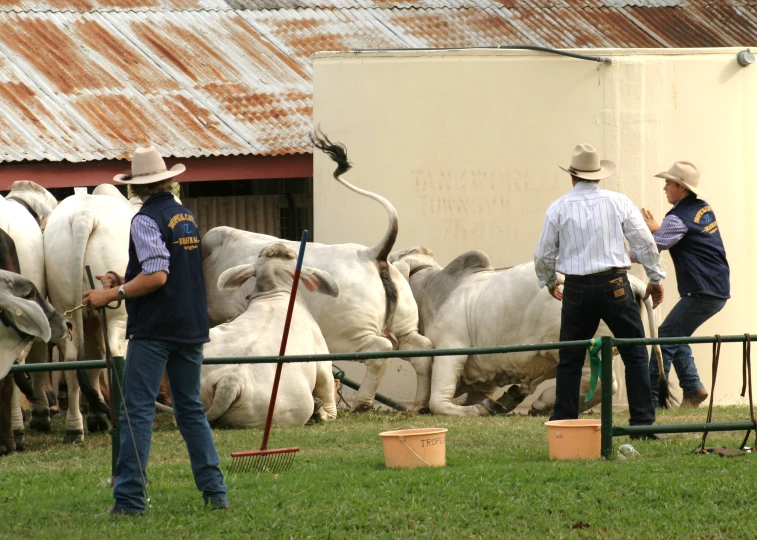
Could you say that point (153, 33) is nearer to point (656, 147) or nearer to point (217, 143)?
point (217, 143)

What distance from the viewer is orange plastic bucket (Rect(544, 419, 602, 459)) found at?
25.7 ft

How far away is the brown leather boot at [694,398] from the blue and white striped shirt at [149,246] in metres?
5.87

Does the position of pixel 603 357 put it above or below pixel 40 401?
above

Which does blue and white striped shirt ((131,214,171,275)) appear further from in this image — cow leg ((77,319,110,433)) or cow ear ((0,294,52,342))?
cow leg ((77,319,110,433))

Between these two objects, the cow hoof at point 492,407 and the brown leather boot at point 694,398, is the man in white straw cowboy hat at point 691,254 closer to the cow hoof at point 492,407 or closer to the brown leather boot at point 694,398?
the brown leather boot at point 694,398

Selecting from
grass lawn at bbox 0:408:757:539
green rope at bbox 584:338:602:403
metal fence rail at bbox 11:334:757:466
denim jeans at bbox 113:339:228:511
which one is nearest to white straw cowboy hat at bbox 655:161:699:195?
grass lawn at bbox 0:408:757:539

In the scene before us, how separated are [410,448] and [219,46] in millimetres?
9469

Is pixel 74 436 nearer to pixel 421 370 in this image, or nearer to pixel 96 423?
pixel 96 423

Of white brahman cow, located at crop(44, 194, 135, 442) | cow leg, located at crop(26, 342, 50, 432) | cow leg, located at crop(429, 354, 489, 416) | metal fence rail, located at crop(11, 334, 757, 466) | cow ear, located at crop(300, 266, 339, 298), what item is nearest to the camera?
metal fence rail, located at crop(11, 334, 757, 466)

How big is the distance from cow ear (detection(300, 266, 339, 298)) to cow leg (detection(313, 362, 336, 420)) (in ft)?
1.85

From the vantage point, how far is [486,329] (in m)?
11.4

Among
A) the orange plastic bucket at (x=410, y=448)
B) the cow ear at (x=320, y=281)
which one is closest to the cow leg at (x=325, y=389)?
the cow ear at (x=320, y=281)

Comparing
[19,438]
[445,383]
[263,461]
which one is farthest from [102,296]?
[445,383]

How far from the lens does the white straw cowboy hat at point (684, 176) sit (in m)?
10.8
